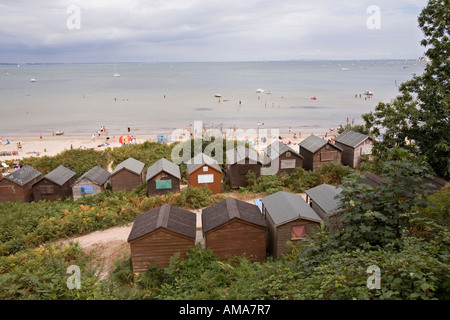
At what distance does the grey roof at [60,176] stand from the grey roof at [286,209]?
1525 centimetres

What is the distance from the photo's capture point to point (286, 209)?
13734 millimetres

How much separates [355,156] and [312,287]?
22.5 m

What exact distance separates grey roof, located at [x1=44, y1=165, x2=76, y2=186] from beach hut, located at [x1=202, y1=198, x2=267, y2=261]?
14436mm

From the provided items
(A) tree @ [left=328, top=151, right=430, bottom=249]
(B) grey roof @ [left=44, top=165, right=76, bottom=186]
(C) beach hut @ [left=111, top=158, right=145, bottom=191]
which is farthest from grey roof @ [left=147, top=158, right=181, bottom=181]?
(A) tree @ [left=328, top=151, right=430, bottom=249]

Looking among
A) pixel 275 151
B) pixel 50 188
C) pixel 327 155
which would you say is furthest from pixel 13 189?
pixel 327 155

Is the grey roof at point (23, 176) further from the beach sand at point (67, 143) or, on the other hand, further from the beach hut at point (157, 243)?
the beach sand at point (67, 143)

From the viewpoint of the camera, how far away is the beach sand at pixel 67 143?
1653 inches

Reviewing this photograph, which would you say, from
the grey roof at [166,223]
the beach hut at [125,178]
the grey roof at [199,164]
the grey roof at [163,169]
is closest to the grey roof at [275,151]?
the grey roof at [199,164]

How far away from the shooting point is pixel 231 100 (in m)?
93.2

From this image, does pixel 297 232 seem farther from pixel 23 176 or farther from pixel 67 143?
pixel 67 143

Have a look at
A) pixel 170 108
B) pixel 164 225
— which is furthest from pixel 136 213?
pixel 170 108

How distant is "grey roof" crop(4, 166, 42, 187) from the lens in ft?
74.6

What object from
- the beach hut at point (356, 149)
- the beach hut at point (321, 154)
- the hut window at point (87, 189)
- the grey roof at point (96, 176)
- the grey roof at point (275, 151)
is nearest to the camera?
the hut window at point (87, 189)
